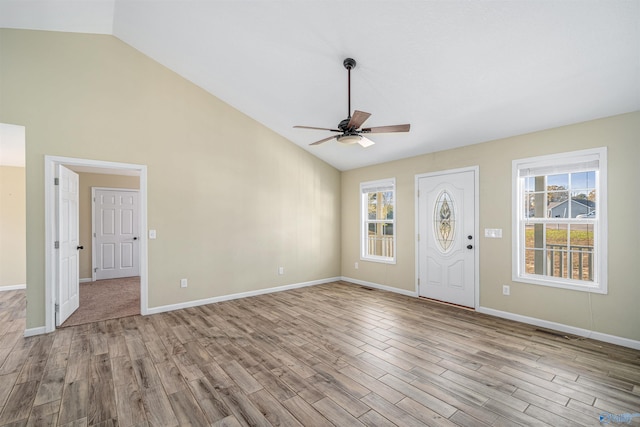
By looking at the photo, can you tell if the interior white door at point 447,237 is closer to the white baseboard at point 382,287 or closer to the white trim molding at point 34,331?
the white baseboard at point 382,287

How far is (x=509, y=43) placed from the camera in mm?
2621

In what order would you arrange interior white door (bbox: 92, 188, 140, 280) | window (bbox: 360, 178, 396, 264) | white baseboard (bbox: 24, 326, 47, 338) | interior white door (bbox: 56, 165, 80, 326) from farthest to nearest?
interior white door (bbox: 92, 188, 140, 280), window (bbox: 360, 178, 396, 264), interior white door (bbox: 56, 165, 80, 326), white baseboard (bbox: 24, 326, 47, 338)

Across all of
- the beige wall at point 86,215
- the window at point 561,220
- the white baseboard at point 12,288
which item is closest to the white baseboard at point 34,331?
the white baseboard at point 12,288

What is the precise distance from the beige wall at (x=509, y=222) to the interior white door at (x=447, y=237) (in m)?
0.16

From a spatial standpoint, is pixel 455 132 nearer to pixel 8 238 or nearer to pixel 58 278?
pixel 58 278

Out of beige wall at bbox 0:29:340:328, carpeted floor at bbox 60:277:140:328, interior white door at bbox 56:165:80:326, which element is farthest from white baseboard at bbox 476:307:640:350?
interior white door at bbox 56:165:80:326

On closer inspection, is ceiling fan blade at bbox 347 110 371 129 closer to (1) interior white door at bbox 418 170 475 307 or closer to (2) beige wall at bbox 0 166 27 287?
(1) interior white door at bbox 418 170 475 307

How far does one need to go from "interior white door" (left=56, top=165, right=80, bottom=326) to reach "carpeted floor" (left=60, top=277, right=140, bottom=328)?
6.6 inches

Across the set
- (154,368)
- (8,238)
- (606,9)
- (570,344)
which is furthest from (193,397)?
(8,238)

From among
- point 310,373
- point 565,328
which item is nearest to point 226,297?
point 310,373

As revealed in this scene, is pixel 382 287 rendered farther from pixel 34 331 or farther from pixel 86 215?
pixel 86 215

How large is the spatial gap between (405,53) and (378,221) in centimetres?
352

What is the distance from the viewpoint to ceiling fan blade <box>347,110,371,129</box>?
8.99 ft

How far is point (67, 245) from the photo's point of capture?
156 inches
